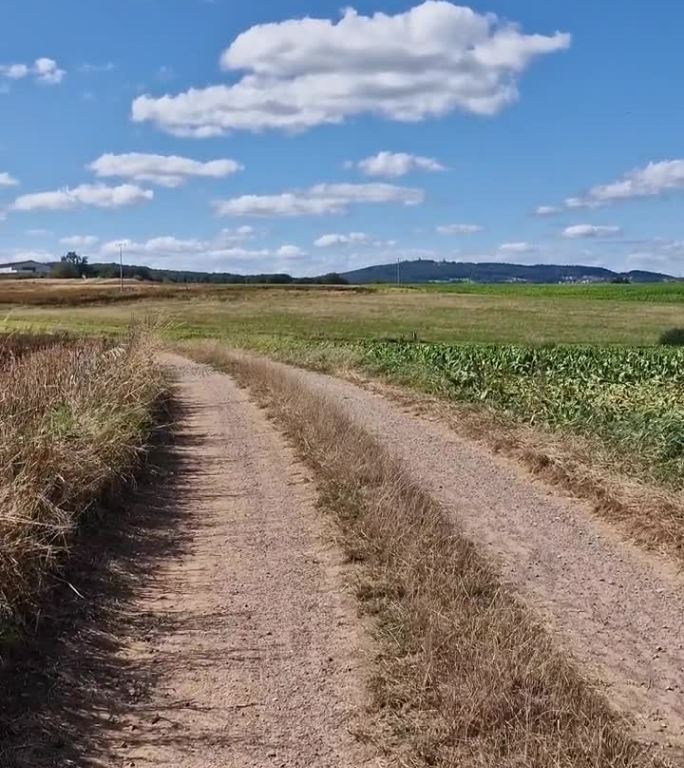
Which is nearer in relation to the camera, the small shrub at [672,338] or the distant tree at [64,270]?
the small shrub at [672,338]

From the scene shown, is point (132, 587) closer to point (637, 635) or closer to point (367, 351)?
point (637, 635)

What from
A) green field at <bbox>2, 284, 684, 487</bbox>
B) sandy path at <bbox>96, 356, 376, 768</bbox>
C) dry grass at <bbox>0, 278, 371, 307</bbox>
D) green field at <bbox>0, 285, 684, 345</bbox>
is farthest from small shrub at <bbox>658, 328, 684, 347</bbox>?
dry grass at <bbox>0, 278, 371, 307</bbox>

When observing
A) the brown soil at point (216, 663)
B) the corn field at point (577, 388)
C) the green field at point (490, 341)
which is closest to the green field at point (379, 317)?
the green field at point (490, 341)

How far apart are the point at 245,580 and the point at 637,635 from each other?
266 centimetres

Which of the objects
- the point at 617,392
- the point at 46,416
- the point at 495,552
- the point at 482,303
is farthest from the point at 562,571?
the point at 482,303

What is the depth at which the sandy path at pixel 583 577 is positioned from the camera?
4.96m

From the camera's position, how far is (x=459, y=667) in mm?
4445

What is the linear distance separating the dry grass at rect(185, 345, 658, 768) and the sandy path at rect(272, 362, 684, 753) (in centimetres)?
30

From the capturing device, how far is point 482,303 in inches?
2714

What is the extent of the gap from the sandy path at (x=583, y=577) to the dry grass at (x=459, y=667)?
0.97ft

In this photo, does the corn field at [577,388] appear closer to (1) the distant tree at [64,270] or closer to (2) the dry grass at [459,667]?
(2) the dry grass at [459,667]

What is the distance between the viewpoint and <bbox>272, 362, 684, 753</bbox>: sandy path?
4.96m

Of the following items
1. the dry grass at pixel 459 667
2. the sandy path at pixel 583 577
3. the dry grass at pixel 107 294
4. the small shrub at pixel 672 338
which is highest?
the dry grass at pixel 107 294

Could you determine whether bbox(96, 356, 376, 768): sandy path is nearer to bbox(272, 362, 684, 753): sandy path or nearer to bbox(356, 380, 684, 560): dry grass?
bbox(272, 362, 684, 753): sandy path
